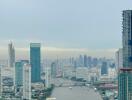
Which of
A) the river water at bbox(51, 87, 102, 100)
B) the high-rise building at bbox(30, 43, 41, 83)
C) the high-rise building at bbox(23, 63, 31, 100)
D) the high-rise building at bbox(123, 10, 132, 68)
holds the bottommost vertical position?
the river water at bbox(51, 87, 102, 100)

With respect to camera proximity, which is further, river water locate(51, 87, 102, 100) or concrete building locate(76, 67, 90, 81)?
concrete building locate(76, 67, 90, 81)

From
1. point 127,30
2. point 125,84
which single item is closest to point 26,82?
point 127,30

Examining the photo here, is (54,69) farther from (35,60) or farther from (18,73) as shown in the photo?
(18,73)

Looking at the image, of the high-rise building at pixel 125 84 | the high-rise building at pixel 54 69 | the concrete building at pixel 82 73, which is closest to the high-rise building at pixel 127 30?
the high-rise building at pixel 125 84

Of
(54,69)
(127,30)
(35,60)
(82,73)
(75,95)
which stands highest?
(127,30)

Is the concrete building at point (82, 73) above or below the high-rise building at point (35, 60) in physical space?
below

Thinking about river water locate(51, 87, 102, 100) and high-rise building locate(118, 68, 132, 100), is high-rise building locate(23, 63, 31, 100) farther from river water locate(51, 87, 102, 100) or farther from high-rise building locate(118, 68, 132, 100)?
high-rise building locate(118, 68, 132, 100)

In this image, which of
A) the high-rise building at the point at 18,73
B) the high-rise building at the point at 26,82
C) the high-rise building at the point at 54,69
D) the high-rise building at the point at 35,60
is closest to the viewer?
the high-rise building at the point at 26,82

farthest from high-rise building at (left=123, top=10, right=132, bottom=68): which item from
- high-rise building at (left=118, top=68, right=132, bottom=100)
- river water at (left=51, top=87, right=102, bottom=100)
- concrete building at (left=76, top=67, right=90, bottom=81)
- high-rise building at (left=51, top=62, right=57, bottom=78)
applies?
concrete building at (left=76, top=67, right=90, bottom=81)

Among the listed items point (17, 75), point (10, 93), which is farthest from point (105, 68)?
point (10, 93)

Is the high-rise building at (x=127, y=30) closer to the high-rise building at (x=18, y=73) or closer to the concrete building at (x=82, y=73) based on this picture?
the high-rise building at (x=18, y=73)

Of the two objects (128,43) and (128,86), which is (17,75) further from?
(128,86)
